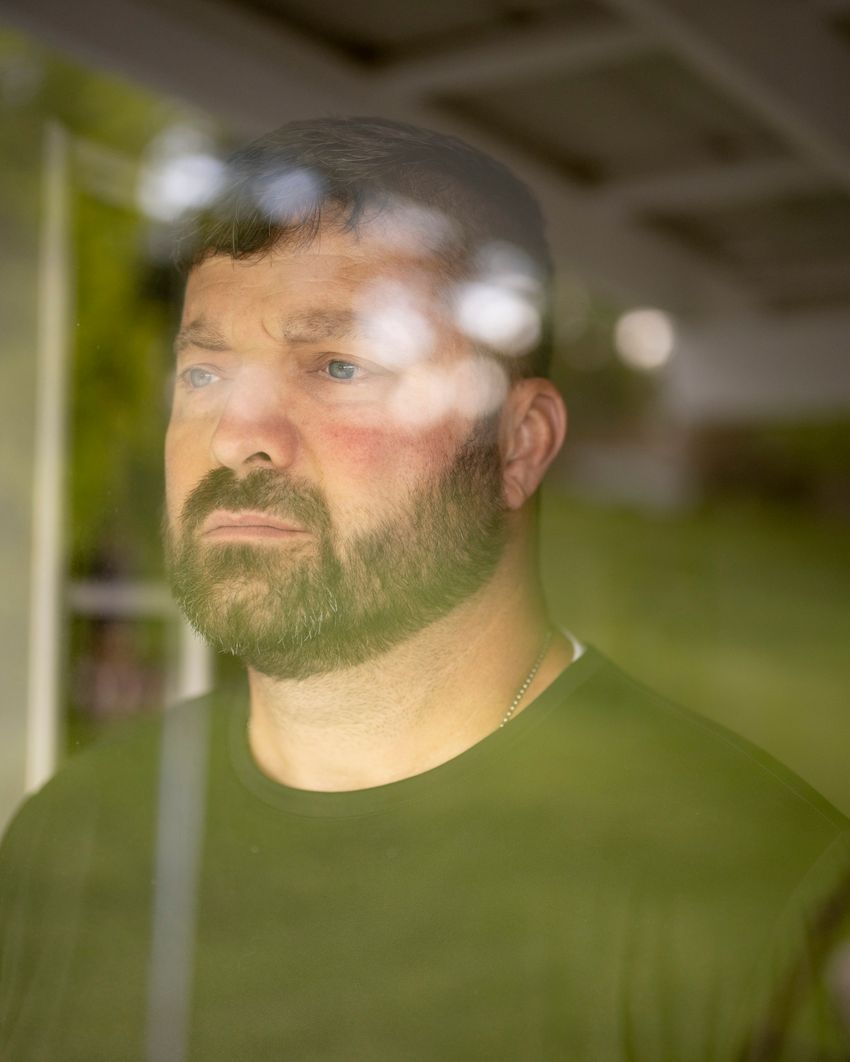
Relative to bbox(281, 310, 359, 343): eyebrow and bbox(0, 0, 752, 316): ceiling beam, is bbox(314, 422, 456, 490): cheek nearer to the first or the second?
bbox(281, 310, 359, 343): eyebrow

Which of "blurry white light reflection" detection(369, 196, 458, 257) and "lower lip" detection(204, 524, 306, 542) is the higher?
"blurry white light reflection" detection(369, 196, 458, 257)

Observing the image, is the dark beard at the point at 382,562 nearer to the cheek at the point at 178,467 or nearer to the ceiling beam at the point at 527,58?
the cheek at the point at 178,467

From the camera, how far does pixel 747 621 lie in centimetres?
81

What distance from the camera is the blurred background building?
83cm

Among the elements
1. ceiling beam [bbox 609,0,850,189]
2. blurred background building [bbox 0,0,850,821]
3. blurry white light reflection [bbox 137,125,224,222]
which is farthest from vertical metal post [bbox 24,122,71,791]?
ceiling beam [bbox 609,0,850,189]

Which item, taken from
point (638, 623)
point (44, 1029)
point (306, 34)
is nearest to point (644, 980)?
point (638, 623)

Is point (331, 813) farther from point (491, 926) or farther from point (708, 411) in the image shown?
point (708, 411)

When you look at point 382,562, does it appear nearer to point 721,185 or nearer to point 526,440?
point 526,440

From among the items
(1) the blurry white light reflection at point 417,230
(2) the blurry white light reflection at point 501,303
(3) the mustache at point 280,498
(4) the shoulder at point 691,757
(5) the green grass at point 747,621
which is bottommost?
(4) the shoulder at point 691,757

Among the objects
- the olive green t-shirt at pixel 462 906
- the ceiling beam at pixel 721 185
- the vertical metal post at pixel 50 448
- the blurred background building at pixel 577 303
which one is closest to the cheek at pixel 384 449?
the blurred background building at pixel 577 303

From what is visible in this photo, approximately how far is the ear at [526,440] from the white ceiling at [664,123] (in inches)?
4.4

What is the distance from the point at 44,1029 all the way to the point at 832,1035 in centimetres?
67

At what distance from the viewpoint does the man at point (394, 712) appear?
82 centimetres

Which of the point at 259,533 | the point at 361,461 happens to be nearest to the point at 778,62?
the point at 361,461
